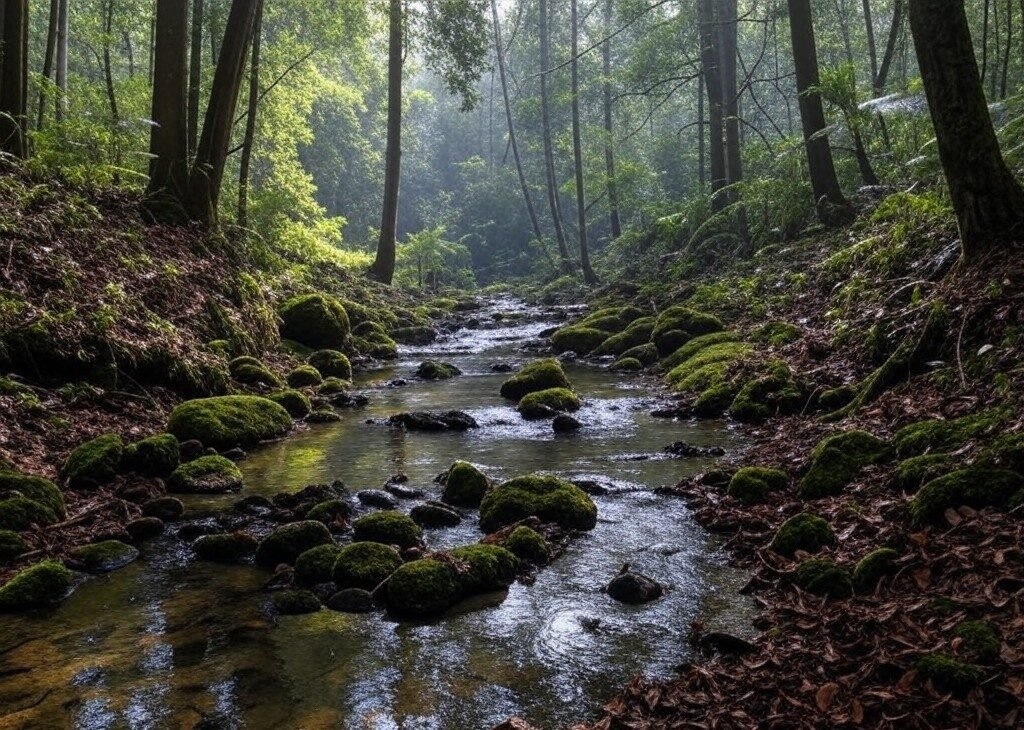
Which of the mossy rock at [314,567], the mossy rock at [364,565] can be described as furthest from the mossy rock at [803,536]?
the mossy rock at [314,567]

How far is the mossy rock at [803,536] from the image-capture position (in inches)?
182

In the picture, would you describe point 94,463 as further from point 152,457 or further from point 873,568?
point 873,568

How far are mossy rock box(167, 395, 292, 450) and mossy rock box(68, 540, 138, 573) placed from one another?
2536mm

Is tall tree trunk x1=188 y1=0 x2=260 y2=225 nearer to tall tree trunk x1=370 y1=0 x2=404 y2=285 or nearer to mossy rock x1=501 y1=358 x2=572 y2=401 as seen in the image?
mossy rock x1=501 y1=358 x2=572 y2=401

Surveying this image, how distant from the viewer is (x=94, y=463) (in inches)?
243

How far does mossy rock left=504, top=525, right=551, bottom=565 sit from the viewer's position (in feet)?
16.7

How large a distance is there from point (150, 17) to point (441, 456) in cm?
1675

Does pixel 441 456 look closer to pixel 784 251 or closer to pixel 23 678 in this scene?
pixel 23 678

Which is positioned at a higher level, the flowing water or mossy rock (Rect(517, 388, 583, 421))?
mossy rock (Rect(517, 388, 583, 421))

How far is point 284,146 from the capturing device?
72.0 ft

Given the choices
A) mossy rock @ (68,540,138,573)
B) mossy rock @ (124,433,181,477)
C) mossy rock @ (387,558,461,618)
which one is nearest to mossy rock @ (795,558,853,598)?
mossy rock @ (387,558,461,618)

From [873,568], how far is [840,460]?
5.53ft

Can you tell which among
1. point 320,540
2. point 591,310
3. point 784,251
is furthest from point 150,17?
point 320,540

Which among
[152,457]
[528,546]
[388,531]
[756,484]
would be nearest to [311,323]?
[152,457]
